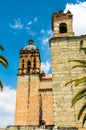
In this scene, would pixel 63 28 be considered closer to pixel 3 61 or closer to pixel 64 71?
pixel 64 71

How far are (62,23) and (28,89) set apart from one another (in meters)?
30.2

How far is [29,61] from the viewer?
5928 centimetres

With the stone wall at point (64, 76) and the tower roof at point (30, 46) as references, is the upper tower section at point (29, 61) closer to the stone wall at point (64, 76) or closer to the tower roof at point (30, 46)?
the tower roof at point (30, 46)

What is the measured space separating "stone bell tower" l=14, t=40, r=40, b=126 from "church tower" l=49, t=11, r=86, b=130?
28.5 metres

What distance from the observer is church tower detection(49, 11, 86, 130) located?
17.6 meters

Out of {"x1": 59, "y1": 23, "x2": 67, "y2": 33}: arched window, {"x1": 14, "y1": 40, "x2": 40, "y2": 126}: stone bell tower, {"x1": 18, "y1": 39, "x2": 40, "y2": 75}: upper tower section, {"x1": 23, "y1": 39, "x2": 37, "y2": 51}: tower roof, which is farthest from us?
A: {"x1": 23, "y1": 39, "x2": 37, "y2": 51}: tower roof

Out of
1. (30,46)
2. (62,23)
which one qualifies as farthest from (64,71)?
(30,46)

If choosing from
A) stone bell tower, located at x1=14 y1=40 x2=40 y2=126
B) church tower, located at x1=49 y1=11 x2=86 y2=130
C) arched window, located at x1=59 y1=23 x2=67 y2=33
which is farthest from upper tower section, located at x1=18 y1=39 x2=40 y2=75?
church tower, located at x1=49 y1=11 x2=86 y2=130

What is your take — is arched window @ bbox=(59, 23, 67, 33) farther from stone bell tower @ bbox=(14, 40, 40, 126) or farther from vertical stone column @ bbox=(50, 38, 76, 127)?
stone bell tower @ bbox=(14, 40, 40, 126)

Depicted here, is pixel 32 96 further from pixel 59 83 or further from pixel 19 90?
pixel 59 83

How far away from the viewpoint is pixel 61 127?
17047 millimetres

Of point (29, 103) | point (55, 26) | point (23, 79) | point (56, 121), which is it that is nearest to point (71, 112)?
point (56, 121)

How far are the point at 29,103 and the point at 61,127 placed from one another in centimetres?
3325

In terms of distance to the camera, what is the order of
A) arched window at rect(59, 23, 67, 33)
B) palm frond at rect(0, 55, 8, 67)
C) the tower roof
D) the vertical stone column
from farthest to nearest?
the tower roof
arched window at rect(59, 23, 67, 33)
palm frond at rect(0, 55, 8, 67)
the vertical stone column
